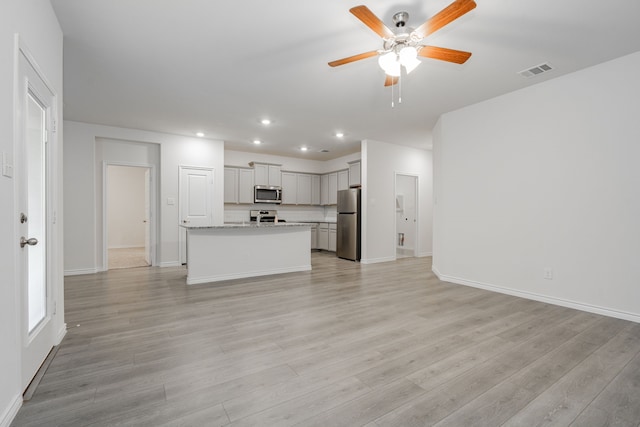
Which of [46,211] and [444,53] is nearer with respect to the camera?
[46,211]

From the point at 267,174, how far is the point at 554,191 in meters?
5.98

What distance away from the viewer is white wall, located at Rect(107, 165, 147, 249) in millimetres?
8734

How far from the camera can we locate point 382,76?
3420mm

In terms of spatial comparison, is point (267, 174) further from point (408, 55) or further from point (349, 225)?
point (408, 55)

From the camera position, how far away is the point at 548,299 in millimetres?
3584

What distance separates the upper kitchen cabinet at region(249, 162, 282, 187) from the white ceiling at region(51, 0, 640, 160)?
2.45 m

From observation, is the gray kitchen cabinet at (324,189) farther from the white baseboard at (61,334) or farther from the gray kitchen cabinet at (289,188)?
the white baseboard at (61,334)

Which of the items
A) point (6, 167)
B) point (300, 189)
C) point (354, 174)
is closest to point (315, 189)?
point (300, 189)

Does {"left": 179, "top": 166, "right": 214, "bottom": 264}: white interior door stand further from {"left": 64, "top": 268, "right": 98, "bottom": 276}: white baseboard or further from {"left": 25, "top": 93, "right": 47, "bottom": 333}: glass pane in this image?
{"left": 25, "top": 93, "right": 47, "bottom": 333}: glass pane

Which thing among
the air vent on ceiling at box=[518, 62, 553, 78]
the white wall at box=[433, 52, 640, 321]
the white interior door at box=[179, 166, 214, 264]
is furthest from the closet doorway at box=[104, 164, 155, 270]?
the air vent on ceiling at box=[518, 62, 553, 78]

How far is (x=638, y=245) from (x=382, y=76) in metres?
3.22

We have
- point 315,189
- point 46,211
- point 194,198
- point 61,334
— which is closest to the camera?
point 46,211

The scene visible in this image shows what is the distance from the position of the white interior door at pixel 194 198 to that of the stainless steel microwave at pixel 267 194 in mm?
1298

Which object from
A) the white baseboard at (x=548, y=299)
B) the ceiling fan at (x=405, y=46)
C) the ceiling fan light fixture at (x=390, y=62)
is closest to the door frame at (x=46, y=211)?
the ceiling fan at (x=405, y=46)
